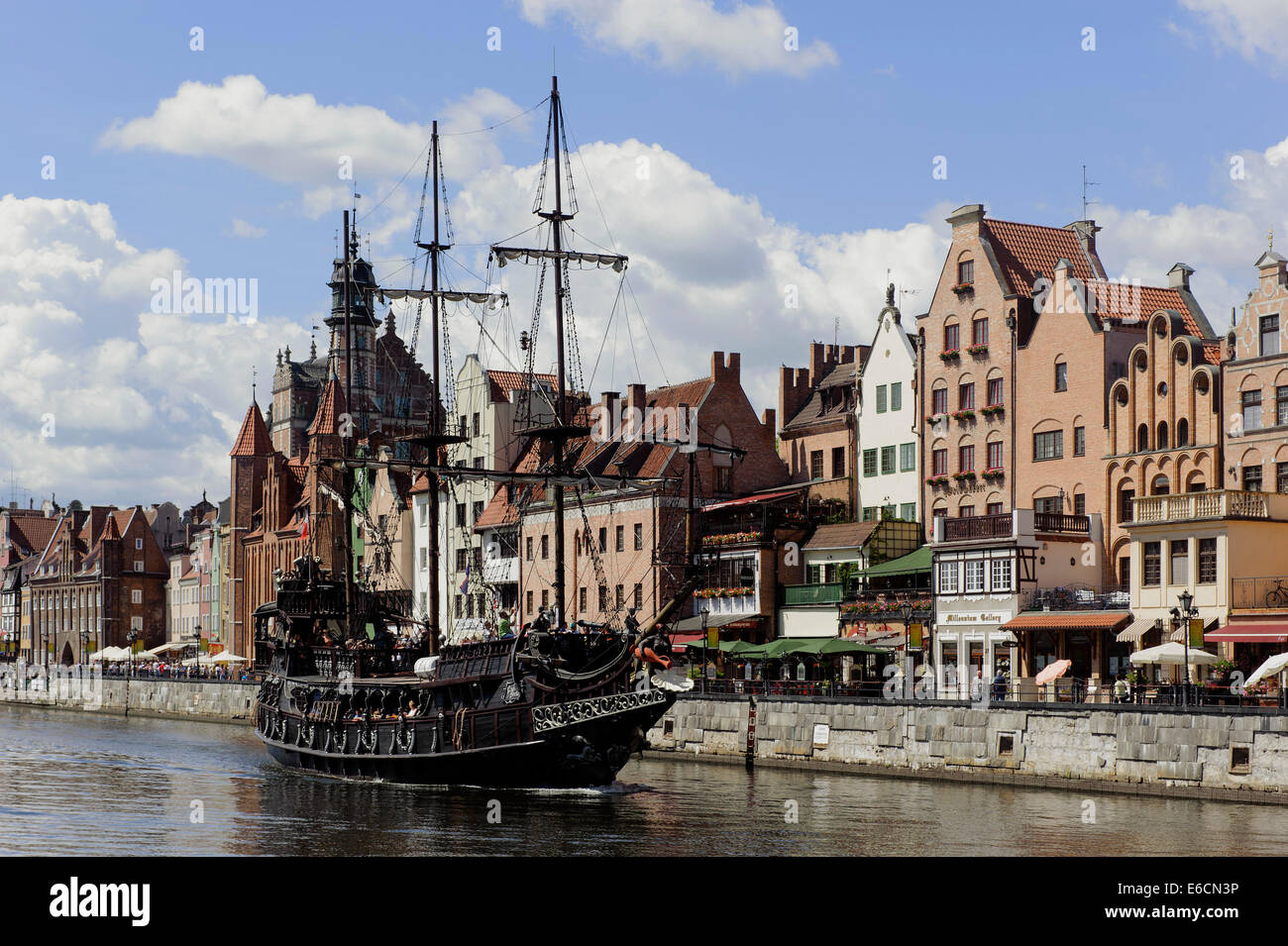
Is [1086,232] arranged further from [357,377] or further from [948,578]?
[357,377]

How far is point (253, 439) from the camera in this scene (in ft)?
455

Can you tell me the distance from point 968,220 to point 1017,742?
27.5m

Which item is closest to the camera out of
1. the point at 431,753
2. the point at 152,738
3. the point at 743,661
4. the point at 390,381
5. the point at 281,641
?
the point at 431,753

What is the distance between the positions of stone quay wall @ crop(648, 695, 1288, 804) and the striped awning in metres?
7.56

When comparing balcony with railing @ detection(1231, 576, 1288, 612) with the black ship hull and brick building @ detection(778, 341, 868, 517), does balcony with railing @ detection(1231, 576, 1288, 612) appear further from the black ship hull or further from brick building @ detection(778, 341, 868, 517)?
brick building @ detection(778, 341, 868, 517)

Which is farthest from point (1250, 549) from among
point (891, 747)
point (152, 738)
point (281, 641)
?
point (152, 738)

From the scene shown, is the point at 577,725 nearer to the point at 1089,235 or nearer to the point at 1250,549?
the point at 1250,549

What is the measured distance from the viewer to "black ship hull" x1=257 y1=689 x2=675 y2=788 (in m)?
49.8

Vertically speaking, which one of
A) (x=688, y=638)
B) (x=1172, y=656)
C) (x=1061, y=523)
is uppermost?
(x=1061, y=523)

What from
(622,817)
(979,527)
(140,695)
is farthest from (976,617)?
(140,695)

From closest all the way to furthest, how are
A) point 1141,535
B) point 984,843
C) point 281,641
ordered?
point 984,843, point 1141,535, point 281,641

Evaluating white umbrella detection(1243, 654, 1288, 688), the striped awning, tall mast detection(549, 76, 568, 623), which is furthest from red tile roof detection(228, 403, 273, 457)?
white umbrella detection(1243, 654, 1288, 688)

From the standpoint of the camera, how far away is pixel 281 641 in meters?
67.8
